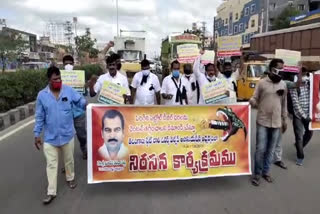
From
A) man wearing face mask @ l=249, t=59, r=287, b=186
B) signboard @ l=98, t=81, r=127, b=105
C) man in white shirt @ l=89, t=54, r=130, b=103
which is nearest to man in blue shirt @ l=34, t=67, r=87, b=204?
signboard @ l=98, t=81, r=127, b=105

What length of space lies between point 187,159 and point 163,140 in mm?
408

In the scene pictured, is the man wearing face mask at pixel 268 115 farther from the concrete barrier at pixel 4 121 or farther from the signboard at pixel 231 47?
the concrete barrier at pixel 4 121

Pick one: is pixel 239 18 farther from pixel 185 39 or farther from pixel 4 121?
pixel 4 121

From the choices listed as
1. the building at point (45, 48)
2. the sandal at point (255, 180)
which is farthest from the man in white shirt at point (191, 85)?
the building at point (45, 48)

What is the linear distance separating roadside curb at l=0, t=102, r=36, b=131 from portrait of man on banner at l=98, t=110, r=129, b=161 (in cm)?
541

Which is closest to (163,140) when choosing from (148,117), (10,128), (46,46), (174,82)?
(148,117)

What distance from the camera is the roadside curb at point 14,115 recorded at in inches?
353

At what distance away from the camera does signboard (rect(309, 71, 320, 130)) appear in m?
6.12

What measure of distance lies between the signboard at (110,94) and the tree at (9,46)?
27484mm

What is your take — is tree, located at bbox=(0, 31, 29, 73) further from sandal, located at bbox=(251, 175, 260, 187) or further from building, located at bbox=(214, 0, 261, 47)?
building, located at bbox=(214, 0, 261, 47)

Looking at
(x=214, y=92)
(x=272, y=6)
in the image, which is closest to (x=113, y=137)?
(x=214, y=92)

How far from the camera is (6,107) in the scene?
1066 centimetres

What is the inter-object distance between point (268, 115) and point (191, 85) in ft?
5.69

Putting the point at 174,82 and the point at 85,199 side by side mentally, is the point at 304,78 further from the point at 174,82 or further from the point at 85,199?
the point at 85,199
